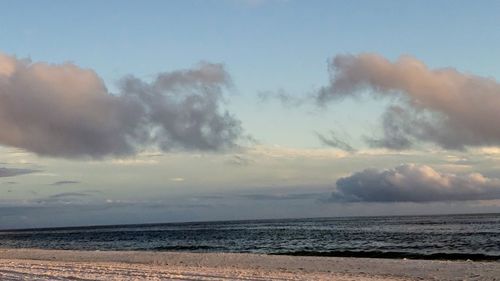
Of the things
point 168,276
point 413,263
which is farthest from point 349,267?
point 168,276

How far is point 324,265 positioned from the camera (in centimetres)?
3170

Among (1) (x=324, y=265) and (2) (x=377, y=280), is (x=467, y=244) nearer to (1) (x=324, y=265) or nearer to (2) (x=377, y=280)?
(1) (x=324, y=265)

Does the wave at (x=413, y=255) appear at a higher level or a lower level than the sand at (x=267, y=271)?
lower

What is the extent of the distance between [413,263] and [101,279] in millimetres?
18133

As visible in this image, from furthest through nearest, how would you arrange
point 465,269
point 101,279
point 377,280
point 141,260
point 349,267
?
point 141,260 < point 349,267 < point 465,269 < point 377,280 < point 101,279

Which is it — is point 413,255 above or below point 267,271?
below

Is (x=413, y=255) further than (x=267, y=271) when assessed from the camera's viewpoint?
Yes

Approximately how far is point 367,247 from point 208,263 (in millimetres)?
21405

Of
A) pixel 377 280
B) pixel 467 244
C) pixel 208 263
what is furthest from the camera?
pixel 467 244

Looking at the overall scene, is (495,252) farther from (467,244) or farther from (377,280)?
(377,280)

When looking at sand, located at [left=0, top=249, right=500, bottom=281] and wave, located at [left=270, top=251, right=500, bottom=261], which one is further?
wave, located at [left=270, top=251, right=500, bottom=261]

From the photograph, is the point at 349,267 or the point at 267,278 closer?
the point at 267,278

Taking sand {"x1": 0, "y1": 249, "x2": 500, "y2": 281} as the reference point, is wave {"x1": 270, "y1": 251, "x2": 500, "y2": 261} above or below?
below

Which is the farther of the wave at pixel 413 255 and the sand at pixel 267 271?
the wave at pixel 413 255
